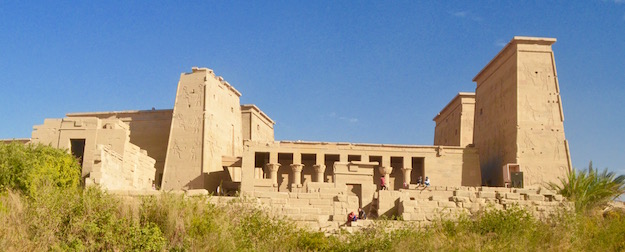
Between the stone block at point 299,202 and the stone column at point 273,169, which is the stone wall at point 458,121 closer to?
the stone column at point 273,169

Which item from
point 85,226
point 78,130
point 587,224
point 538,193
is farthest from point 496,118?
point 85,226

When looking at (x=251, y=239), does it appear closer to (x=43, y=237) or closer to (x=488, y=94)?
(x=43, y=237)

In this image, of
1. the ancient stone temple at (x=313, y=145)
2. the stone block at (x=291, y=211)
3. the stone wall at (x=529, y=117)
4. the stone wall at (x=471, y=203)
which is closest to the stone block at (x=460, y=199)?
the stone wall at (x=471, y=203)

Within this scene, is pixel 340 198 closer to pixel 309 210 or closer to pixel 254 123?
pixel 309 210

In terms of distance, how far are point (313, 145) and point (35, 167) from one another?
1299 cm

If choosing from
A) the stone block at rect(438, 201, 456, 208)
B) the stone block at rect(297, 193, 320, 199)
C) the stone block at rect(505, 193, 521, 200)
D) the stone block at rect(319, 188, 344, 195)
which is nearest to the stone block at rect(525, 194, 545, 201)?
the stone block at rect(505, 193, 521, 200)

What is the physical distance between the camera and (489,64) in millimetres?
32281

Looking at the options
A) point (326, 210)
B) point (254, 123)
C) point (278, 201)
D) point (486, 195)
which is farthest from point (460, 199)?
point (254, 123)

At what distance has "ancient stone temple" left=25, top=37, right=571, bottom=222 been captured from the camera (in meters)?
26.2

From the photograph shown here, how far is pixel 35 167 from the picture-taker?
2000 cm

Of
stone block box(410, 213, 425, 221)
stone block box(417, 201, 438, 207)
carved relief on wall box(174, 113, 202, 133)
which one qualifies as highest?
carved relief on wall box(174, 113, 202, 133)

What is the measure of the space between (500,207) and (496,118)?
13.6 metres

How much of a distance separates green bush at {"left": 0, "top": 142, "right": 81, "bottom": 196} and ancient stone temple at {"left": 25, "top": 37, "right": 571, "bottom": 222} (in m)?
2.15

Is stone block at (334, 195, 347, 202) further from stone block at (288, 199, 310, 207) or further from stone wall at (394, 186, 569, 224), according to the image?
stone wall at (394, 186, 569, 224)
